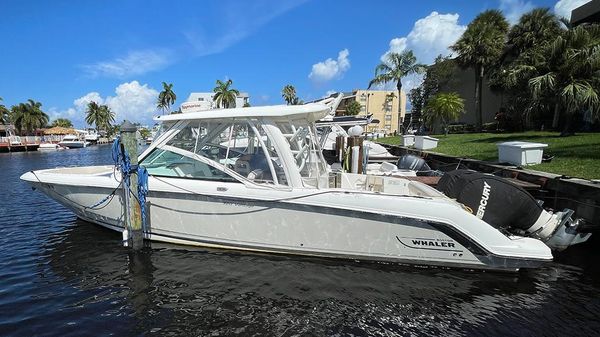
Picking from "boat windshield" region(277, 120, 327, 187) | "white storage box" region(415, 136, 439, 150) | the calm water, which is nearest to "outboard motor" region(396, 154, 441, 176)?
the calm water

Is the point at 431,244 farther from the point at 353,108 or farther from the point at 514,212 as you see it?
the point at 353,108

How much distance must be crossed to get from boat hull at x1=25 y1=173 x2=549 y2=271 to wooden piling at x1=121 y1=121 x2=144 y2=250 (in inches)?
9.3

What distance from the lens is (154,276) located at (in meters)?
5.80

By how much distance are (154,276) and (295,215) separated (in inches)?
97.5

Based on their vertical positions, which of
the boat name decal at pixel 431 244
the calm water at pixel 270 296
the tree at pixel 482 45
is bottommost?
the calm water at pixel 270 296

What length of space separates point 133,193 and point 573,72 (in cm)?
1779

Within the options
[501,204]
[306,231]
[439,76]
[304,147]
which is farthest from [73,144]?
[501,204]

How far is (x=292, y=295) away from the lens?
525 cm

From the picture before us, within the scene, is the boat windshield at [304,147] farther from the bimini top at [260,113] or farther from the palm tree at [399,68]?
the palm tree at [399,68]

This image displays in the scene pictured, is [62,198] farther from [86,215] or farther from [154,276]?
[154,276]

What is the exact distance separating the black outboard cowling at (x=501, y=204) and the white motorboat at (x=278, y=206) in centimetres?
26

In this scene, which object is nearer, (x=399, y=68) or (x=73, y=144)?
(x=399, y=68)

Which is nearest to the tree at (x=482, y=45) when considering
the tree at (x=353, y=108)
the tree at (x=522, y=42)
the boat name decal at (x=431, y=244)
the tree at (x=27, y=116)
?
the tree at (x=522, y=42)

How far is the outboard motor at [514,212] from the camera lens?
6125 mm
